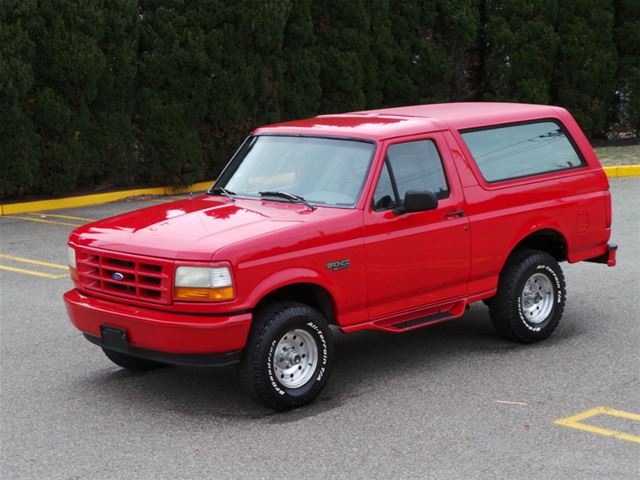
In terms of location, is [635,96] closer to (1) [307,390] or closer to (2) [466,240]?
(2) [466,240]

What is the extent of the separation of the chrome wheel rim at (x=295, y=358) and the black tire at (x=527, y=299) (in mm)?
1875

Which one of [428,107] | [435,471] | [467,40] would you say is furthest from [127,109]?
[435,471]

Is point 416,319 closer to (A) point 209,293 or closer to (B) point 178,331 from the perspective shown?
(A) point 209,293

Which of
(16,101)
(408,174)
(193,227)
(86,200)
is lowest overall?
(86,200)

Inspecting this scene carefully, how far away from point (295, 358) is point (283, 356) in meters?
0.10

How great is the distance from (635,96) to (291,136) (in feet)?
50.0

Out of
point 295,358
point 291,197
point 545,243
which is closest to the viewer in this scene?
point 295,358

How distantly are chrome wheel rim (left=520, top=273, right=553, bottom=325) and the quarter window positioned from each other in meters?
1.14

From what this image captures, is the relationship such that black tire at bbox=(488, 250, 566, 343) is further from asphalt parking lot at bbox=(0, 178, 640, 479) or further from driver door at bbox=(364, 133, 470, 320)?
driver door at bbox=(364, 133, 470, 320)

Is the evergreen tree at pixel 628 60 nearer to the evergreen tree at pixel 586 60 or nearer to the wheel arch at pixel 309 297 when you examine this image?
the evergreen tree at pixel 586 60

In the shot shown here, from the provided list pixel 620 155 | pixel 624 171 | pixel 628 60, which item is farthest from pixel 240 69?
pixel 628 60

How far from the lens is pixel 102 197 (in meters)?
16.9

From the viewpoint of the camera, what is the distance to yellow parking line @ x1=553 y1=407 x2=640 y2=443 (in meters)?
6.17

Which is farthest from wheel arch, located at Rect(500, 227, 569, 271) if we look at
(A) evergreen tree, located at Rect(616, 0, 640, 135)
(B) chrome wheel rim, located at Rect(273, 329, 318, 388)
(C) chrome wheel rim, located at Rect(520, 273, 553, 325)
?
(A) evergreen tree, located at Rect(616, 0, 640, 135)
